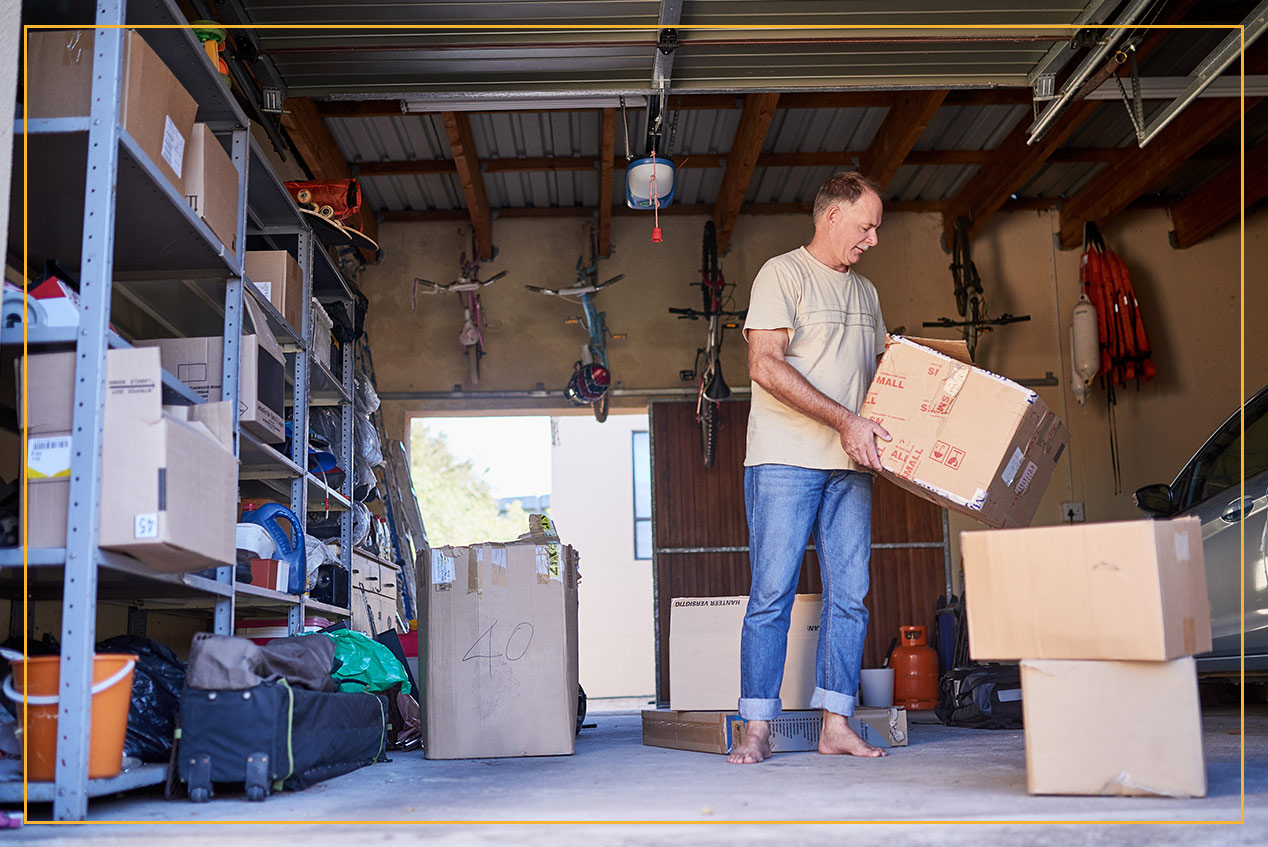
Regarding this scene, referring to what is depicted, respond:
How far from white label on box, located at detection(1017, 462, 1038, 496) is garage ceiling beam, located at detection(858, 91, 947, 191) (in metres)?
3.08

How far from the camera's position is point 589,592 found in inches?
762

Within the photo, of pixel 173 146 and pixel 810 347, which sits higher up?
pixel 173 146

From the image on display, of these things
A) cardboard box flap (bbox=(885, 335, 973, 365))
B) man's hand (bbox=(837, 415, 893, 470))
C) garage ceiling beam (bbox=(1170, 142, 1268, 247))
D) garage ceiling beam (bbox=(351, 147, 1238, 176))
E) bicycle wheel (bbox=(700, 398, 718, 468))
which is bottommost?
man's hand (bbox=(837, 415, 893, 470))

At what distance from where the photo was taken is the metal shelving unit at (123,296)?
2.20 meters

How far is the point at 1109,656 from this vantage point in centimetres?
218

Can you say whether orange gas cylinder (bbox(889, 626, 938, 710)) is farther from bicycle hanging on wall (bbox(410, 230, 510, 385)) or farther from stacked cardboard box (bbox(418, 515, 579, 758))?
stacked cardboard box (bbox(418, 515, 579, 758))

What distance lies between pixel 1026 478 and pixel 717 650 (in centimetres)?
126

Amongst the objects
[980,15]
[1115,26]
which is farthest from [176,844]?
[1115,26]

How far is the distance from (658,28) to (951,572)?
469 centimetres

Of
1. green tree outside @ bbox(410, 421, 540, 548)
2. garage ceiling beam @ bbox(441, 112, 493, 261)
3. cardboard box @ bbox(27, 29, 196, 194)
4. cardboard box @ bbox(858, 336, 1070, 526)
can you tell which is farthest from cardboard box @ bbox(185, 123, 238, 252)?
green tree outside @ bbox(410, 421, 540, 548)

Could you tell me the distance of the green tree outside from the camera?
89.5 feet

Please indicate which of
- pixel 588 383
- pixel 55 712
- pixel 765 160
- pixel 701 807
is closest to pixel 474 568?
pixel 55 712

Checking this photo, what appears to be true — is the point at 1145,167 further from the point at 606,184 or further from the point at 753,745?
the point at 753,745

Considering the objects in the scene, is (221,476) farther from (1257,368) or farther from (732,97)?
(1257,368)
